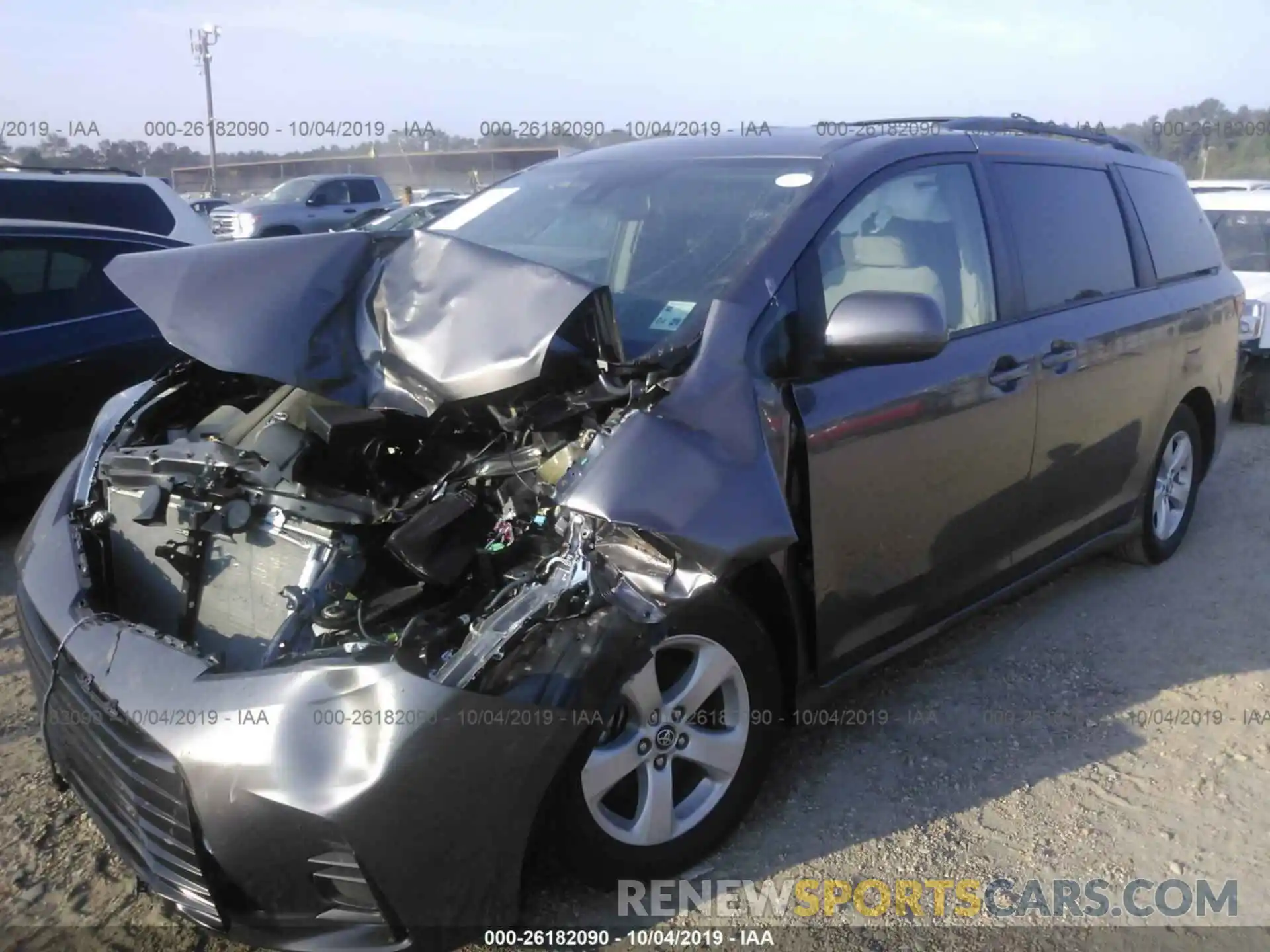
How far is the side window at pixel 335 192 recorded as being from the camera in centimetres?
2109

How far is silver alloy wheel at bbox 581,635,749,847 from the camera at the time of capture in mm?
2453

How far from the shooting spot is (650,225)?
3.23 metres

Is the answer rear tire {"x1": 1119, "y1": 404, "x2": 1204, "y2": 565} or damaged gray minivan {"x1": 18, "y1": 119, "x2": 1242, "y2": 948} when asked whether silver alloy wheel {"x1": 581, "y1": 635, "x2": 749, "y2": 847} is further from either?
rear tire {"x1": 1119, "y1": 404, "x2": 1204, "y2": 565}

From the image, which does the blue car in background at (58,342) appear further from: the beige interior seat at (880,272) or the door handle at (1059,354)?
the door handle at (1059,354)

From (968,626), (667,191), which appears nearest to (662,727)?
(667,191)

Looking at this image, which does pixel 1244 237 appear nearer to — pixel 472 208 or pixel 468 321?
pixel 472 208

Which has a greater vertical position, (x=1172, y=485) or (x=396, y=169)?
(x=396, y=169)

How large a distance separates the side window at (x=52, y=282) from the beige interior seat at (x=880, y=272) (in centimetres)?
375

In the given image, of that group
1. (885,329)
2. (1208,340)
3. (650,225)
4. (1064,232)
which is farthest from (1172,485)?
(650,225)

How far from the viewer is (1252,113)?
1471cm

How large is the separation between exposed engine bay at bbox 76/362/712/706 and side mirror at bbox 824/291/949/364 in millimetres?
624

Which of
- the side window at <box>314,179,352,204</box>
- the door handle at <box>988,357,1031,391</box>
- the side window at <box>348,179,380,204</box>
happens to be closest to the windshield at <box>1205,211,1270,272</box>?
the door handle at <box>988,357,1031,391</box>

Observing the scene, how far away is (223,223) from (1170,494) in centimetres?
1963

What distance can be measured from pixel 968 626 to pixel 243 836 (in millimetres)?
3054
